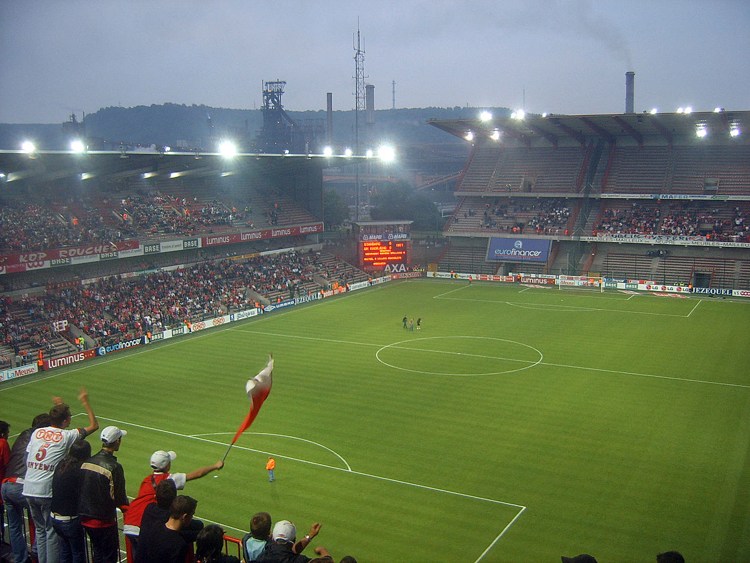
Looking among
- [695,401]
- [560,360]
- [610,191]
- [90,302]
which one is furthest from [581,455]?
[610,191]

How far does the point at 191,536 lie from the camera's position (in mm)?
7656

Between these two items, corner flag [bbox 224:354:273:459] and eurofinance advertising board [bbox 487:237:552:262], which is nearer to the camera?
corner flag [bbox 224:354:273:459]

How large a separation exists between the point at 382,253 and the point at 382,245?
72 centimetres

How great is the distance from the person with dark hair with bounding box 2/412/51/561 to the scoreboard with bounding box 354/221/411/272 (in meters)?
53.9

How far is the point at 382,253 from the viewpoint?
211 feet

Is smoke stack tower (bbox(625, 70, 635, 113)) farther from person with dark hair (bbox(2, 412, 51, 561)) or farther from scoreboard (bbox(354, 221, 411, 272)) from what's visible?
person with dark hair (bbox(2, 412, 51, 561))

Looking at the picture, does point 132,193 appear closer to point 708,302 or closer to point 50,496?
point 708,302

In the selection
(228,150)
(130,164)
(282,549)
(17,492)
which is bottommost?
(17,492)

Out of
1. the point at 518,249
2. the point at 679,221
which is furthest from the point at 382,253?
the point at 679,221

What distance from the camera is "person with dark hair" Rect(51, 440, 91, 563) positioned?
8453 mm

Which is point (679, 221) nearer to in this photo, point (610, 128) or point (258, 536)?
point (610, 128)

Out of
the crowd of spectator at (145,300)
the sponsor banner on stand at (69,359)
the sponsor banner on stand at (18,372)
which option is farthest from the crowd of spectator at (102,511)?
the crowd of spectator at (145,300)

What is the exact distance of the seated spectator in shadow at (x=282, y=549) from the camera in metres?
7.23

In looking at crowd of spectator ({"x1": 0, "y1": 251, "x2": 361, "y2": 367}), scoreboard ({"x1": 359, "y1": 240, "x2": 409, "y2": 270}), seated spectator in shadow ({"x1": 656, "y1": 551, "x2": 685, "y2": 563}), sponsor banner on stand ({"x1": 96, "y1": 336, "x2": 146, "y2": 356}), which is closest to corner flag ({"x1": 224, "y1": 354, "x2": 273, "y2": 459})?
seated spectator in shadow ({"x1": 656, "y1": 551, "x2": 685, "y2": 563})
